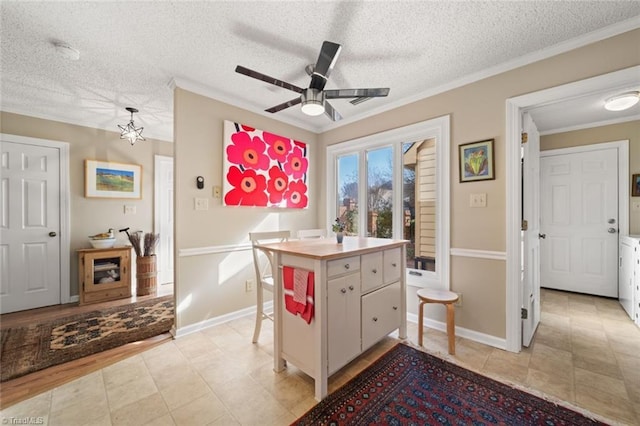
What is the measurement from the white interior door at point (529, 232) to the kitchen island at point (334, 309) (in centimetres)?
119

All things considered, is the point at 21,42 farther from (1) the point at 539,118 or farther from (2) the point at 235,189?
(1) the point at 539,118

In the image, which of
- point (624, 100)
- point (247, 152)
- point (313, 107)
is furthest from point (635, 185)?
point (247, 152)

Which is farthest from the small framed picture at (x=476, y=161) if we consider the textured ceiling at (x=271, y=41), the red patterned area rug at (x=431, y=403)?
the red patterned area rug at (x=431, y=403)

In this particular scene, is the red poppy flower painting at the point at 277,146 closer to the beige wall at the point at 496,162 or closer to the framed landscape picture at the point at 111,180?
the beige wall at the point at 496,162

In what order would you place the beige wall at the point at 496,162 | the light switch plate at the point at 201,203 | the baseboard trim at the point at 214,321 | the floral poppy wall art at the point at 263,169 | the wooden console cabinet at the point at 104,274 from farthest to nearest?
the wooden console cabinet at the point at 104,274, the floral poppy wall art at the point at 263,169, the light switch plate at the point at 201,203, the baseboard trim at the point at 214,321, the beige wall at the point at 496,162

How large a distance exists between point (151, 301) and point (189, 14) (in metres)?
3.41

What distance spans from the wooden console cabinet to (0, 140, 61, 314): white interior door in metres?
0.38

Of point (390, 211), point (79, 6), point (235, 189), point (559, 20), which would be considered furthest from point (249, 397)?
point (559, 20)

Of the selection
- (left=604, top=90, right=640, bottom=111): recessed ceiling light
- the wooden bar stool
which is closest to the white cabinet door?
the wooden bar stool

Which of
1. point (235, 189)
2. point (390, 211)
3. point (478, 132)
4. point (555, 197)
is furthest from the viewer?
point (555, 197)

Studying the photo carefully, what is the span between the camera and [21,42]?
1.93 m

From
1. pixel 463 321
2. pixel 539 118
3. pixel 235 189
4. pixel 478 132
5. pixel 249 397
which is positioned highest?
pixel 539 118

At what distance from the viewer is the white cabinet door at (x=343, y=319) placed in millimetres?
1697

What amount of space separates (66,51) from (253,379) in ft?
9.60
